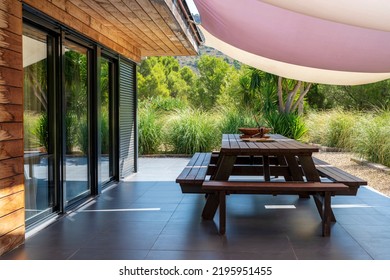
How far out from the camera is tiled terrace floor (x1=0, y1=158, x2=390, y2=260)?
141 inches

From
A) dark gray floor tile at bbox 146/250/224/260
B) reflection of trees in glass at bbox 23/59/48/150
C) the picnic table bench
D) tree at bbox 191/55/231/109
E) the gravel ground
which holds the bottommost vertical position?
dark gray floor tile at bbox 146/250/224/260

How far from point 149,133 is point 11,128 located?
26.6 feet

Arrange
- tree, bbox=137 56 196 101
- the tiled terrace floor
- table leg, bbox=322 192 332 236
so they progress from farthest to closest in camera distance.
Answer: tree, bbox=137 56 196 101 < table leg, bbox=322 192 332 236 < the tiled terrace floor

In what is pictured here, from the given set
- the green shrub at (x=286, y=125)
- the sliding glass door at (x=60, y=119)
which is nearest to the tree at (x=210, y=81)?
the green shrub at (x=286, y=125)

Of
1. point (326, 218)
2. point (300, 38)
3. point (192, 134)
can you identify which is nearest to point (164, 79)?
point (192, 134)

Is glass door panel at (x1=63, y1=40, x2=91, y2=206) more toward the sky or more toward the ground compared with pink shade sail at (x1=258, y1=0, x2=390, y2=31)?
more toward the ground

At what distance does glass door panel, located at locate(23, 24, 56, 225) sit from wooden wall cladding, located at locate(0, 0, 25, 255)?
13.9 inches

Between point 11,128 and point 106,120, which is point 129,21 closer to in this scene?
point 106,120

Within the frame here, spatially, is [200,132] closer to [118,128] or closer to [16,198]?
[118,128]

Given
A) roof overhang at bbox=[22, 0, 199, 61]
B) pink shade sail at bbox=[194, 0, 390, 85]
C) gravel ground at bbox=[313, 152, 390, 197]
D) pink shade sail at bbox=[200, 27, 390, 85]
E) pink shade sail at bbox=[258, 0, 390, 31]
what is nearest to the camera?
pink shade sail at bbox=[258, 0, 390, 31]

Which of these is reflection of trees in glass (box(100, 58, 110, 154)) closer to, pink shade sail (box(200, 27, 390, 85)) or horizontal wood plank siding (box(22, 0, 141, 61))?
Answer: horizontal wood plank siding (box(22, 0, 141, 61))

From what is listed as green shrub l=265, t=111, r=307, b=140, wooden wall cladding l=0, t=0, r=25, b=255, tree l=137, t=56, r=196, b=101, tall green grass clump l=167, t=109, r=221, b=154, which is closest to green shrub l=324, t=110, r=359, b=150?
green shrub l=265, t=111, r=307, b=140

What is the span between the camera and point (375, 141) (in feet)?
30.6

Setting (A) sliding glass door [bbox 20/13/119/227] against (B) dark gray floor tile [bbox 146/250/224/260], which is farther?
(A) sliding glass door [bbox 20/13/119/227]
